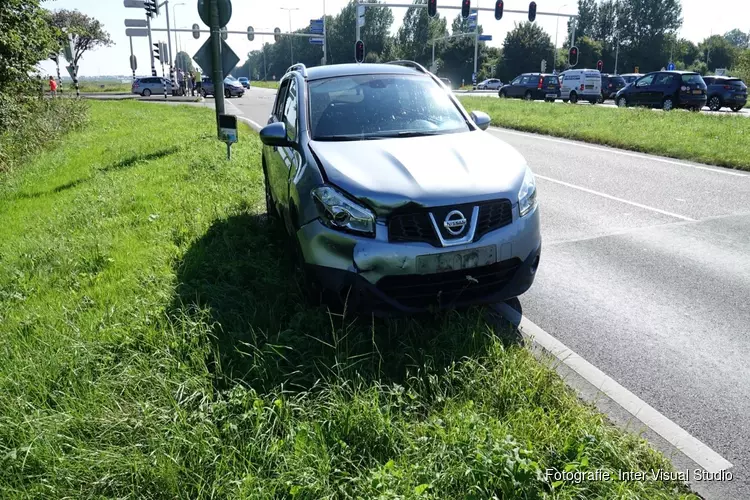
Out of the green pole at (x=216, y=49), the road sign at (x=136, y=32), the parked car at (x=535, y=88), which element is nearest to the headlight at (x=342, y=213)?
the green pole at (x=216, y=49)

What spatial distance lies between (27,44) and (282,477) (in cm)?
1423

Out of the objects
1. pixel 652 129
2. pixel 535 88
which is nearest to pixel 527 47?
pixel 535 88

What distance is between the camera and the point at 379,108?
195 inches

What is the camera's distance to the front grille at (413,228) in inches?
142

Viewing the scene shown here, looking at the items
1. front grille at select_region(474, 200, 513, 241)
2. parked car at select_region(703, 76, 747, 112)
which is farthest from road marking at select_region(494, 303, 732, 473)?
parked car at select_region(703, 76, 747, 112)

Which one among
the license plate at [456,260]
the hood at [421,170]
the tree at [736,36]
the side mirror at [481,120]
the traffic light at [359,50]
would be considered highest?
the tree at [736,36]

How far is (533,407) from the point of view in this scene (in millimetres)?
3012

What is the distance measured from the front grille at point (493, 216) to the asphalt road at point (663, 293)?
93 centimetres

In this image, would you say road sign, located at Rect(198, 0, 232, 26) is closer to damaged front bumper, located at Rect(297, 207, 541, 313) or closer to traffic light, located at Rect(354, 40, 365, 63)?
damaged front bumper, located at Rect(297, 207, 541, 313)

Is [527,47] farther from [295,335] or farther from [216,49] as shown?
[295,335]

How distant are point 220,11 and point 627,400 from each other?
10532 mm

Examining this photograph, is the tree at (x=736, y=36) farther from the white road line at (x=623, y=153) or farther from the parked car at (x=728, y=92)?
the white road line at (x=623, y=153)

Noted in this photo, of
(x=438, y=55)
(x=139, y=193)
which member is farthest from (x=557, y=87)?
(x=438, y=55)

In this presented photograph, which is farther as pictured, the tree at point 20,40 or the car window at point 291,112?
the tree at point 20,40
